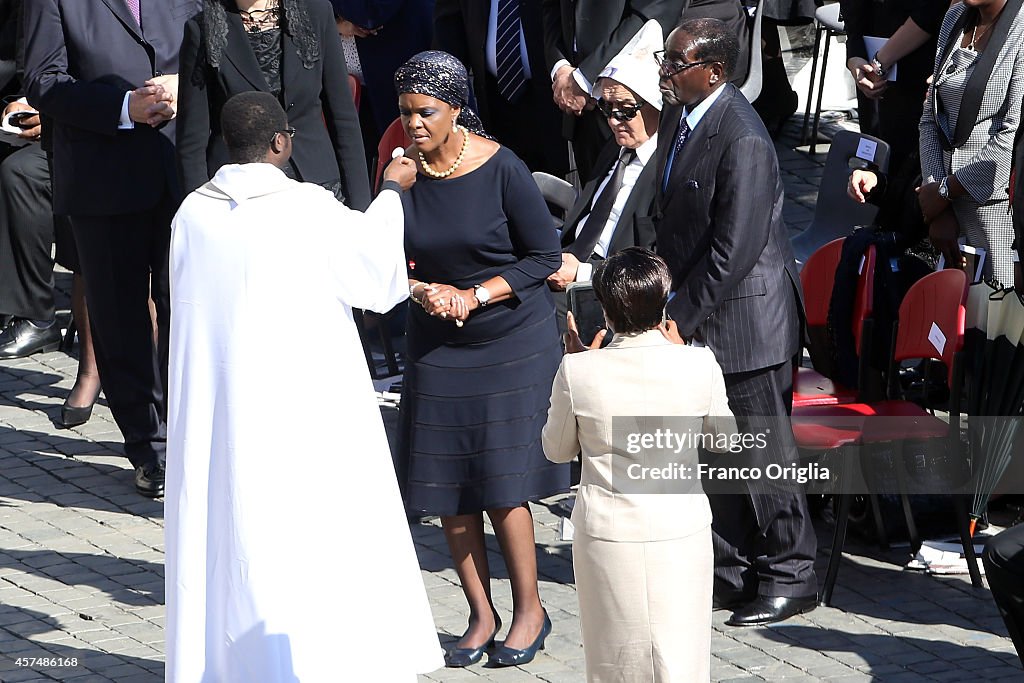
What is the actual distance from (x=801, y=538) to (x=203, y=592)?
2249 mm

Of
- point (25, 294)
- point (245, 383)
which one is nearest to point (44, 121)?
point (25, 294)

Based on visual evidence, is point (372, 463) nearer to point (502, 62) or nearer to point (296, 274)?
point (296, 274)

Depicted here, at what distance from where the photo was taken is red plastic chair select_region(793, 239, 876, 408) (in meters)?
6.54

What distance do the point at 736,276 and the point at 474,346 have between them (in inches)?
37.3

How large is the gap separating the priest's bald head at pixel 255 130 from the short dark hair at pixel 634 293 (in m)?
1.16

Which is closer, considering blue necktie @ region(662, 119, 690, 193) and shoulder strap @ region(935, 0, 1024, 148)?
blue necktie @ region(662, 119, 690, 193)

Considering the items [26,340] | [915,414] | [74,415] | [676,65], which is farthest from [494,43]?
[26,340]

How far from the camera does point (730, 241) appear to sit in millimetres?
5539

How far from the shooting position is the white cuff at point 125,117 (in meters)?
7.00

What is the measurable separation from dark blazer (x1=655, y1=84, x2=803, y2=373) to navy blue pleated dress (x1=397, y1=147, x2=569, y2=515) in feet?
1.56

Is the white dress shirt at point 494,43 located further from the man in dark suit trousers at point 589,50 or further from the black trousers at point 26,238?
the black trousers at point 26,238

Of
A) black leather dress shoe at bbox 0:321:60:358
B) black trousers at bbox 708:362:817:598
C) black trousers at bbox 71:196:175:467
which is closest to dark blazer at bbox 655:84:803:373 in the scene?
black trousers at bbox 708:362:817:598

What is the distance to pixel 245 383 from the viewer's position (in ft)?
Result: 15.9

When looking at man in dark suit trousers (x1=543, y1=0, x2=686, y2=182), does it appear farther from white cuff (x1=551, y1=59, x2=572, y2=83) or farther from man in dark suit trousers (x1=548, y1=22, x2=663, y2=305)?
man in dark suit trousers (x1=548, y1=22, x2=663, y2=305)
